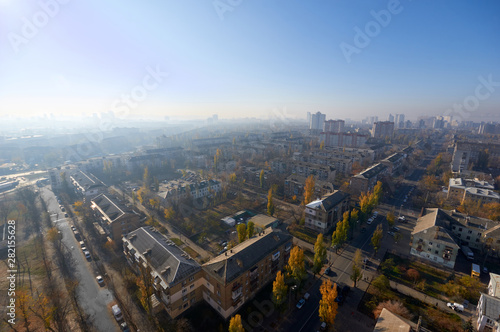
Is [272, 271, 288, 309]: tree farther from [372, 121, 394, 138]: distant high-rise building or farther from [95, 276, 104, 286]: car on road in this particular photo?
[372, 121, 394, 138]: distant high-rise building

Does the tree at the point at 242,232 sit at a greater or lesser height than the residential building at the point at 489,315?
greater

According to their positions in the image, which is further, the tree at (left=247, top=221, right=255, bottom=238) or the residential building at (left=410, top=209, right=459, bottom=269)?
the tree at (left=247, top=221, right=255, bottom=238)

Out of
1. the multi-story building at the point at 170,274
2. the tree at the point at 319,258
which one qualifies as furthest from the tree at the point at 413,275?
the multi-story building at the point at 170,274

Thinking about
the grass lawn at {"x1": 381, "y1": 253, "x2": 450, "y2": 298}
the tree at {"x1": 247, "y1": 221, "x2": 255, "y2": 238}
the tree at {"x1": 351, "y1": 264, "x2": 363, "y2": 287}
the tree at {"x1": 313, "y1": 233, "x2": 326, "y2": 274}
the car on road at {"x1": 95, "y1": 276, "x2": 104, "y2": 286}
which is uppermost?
the tree at {"x1": 247, "y1": 221, "x2": 255, "y2": 238}

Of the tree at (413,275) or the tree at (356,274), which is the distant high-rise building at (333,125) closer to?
the tree at (413,275)

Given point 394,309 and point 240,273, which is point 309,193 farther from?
point 240,273

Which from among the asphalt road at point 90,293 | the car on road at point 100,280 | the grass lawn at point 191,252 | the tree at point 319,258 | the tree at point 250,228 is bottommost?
the asphalt road at point 90,293

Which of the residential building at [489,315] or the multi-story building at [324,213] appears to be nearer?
the residential building at [489,315]

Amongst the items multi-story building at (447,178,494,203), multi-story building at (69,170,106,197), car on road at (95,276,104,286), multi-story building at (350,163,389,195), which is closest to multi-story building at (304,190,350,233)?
multi-story building at (350,163,389,195)
